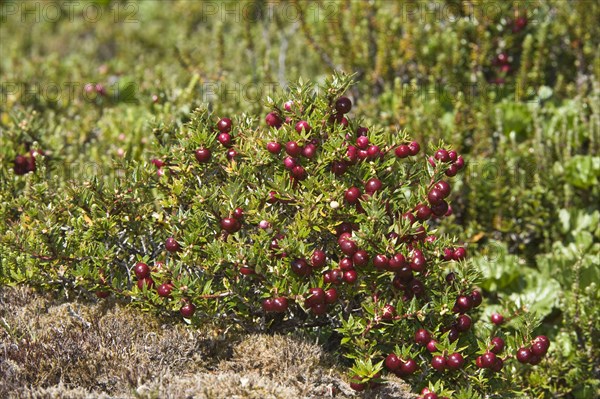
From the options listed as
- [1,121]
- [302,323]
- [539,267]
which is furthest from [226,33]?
[302,323]

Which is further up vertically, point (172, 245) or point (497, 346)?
point (172, 245)

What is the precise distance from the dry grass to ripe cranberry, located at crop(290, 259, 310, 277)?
0.38 metres

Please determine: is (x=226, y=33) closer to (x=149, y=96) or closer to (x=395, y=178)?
(x=149, y=96)

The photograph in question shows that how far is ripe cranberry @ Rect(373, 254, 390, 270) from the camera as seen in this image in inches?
127

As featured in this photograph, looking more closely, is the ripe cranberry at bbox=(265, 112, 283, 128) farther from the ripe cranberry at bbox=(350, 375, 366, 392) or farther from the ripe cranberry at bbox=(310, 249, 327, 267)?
Result: the ripe cranberry at bbox=(350, 375, 366, 392)

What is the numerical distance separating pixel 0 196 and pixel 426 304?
2515 mm

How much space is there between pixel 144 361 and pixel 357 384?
3.42 ft

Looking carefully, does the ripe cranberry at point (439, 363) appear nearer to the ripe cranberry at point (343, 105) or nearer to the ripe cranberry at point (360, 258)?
the ripe cranberry at point (360, 258)

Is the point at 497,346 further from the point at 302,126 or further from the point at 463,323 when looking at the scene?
the point at 302,126

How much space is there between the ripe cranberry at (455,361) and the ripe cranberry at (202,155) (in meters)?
1.57

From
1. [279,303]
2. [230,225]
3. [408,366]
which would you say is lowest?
[408,366]

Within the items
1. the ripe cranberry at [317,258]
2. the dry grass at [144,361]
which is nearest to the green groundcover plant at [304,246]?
Result: the ripe cranberry at [317,258]

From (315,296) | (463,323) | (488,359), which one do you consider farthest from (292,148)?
(488,359)

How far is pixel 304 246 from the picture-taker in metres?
3.31
